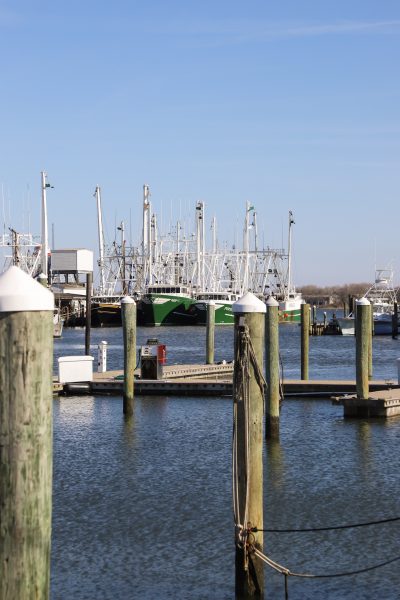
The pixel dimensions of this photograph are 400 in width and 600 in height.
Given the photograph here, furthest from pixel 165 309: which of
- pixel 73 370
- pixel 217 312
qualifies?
pixel 73 370

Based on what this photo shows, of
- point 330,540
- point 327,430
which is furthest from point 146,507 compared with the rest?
point 327,430

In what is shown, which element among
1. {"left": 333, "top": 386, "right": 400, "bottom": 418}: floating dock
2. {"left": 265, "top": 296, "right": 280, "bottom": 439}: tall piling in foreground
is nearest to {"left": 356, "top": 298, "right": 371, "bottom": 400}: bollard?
{"left": 333, "top": 386, "right": 400, "bottom": 418}: floating dock

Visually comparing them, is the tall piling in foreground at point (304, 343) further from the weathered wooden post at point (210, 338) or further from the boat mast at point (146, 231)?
the boat mast at point (146, 231)

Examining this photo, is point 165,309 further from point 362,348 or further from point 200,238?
point 362,348

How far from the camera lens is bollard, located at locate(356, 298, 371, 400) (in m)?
26.8

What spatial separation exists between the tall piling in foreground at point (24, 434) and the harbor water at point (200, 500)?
6.19 m

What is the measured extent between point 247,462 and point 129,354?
16779mm

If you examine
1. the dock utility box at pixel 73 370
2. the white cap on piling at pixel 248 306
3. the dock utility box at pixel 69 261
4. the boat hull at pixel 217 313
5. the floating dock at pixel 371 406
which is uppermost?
the dock utility box at pixel 69 261

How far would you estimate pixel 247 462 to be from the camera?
39.9ft

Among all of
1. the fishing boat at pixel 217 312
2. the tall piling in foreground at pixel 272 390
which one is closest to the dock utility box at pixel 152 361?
the tall piling in foreground at pixel 272 390

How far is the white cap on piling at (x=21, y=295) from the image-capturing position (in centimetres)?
668

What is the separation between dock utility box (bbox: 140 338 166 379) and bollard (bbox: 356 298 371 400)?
7.93 metres

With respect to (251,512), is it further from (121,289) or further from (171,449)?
(121,289)

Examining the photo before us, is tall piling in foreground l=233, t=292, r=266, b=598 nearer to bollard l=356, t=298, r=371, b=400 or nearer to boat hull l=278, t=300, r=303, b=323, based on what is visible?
bollard l=356, t=298, r=371, b=400
